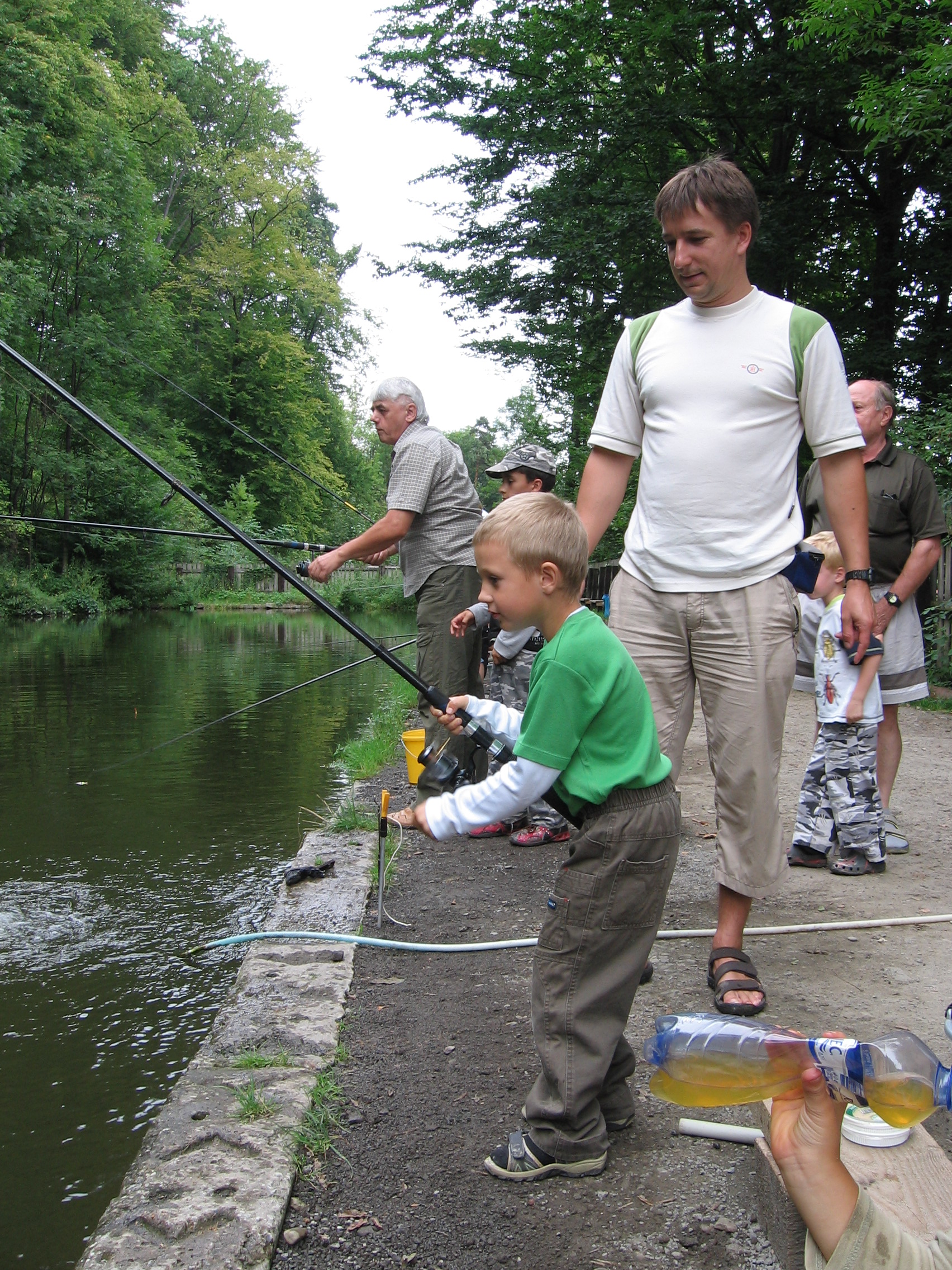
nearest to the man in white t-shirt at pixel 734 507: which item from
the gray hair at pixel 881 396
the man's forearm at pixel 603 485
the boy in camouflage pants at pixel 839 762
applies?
the man's forearm at pixel 603 485

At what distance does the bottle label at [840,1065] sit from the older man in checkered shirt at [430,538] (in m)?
3.39

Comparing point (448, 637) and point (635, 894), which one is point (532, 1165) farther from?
point (448, 637)

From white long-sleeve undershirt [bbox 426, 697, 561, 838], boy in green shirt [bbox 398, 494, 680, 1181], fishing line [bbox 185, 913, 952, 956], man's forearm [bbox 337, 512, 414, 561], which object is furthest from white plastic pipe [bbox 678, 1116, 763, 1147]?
man's forearm [bbox 337, 512, 414, 561]

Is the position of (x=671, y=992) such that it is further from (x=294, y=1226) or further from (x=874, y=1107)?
(x=874, y=1107)

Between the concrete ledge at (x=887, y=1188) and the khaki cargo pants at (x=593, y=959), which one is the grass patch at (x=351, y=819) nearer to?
the khaki cargo pants at (x=593, y=959)

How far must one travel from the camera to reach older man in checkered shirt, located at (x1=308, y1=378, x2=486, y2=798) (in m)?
4.94

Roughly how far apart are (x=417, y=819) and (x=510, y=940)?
4.89ft

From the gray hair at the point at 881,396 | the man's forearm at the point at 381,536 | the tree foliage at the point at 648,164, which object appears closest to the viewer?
the gray hair at the point at 881,396

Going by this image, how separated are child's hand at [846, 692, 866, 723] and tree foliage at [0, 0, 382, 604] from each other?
20.6 metres

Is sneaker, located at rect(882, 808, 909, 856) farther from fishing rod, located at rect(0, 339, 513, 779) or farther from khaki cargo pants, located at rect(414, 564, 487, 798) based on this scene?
fishing rod, located at rect(0, 339, 513, 779)

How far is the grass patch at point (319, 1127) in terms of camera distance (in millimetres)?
2168

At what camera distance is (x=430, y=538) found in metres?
5.09

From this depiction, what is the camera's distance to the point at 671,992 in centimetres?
296

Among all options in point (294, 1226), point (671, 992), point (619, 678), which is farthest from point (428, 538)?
point (294, 1226)
